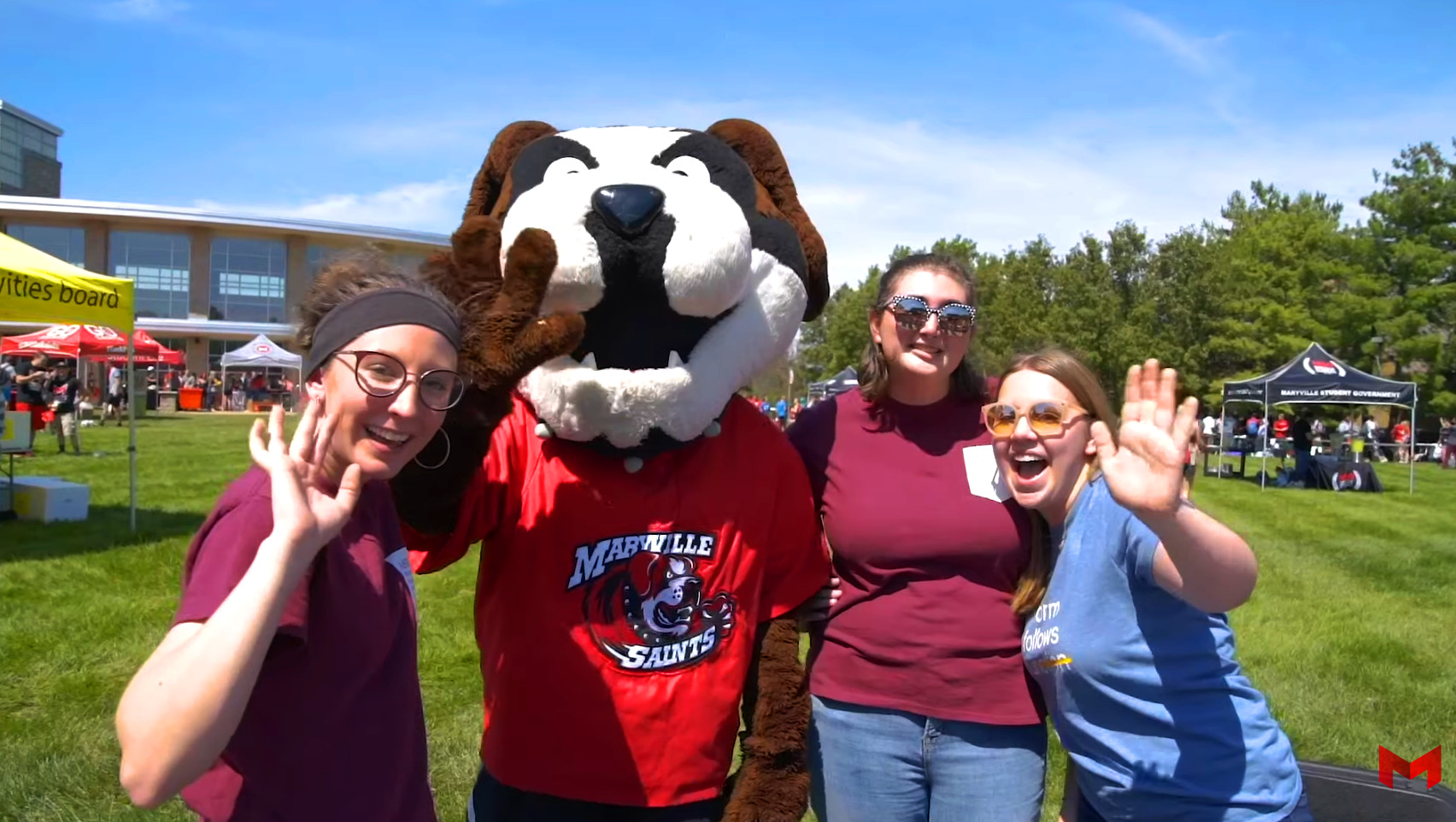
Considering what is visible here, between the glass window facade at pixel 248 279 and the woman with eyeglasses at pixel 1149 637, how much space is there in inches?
1978

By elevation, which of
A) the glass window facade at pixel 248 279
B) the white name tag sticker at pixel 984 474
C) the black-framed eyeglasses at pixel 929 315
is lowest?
the white name tag sticker at pixel 984 474

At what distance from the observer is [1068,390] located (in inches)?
94.2

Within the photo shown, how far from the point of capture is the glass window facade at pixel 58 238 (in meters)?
44.9

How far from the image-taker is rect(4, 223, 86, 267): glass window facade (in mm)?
44938

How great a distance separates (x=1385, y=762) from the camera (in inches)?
107

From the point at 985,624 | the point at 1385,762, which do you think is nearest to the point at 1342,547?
the point at 1385,762

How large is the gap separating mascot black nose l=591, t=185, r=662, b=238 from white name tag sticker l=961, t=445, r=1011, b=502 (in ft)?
3.40

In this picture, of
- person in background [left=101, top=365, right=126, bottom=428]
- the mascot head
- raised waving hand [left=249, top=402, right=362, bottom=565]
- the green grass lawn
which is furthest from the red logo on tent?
person in background [left=101, top=365, right=126, bottom=428]

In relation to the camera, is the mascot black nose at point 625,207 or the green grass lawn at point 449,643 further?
the green grass lawn at point 449,643

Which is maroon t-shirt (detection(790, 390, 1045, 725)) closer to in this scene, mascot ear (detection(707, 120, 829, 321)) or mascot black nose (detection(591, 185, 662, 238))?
mascot ear (detection(707, 120, 829, 321))

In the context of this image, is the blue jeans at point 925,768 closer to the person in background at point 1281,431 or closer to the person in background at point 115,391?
the person in background at point 1281,431

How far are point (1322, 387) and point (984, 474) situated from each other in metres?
18.1

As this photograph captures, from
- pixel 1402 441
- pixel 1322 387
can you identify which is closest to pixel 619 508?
pixel 1322 387

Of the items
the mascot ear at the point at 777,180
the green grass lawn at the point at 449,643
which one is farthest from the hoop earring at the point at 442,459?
the green grass lawn at the point at 449,643
